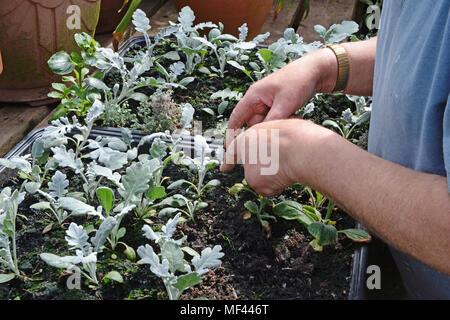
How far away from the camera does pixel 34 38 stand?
4.75ft

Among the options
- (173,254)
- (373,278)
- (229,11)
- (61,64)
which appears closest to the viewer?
(173,254)

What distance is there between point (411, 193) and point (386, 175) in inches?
1.8

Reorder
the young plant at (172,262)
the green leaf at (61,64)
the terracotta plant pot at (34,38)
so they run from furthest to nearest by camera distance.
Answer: the terracotta plant pot at (34,38) < the green leaf at (61,64) < the young plant at (172,262)

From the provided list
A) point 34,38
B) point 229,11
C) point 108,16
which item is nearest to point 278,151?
point 34,38

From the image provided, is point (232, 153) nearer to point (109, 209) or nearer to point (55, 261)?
point (109, 209)

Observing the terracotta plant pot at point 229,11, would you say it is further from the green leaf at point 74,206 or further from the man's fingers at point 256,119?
the green leaf at point 74,206

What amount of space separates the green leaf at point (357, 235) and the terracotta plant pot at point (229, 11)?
1089 mm

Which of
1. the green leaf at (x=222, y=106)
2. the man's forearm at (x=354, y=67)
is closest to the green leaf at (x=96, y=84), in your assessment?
the green leaf at (x=222, y=106)

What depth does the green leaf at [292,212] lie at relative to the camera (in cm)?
95

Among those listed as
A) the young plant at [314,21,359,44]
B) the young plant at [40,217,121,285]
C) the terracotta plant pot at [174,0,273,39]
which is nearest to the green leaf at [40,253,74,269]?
the young plant at [40,217,121,285]

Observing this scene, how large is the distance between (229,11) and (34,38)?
0.67m

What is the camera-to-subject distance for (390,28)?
86 centimetres

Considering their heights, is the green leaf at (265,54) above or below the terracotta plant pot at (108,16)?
below
